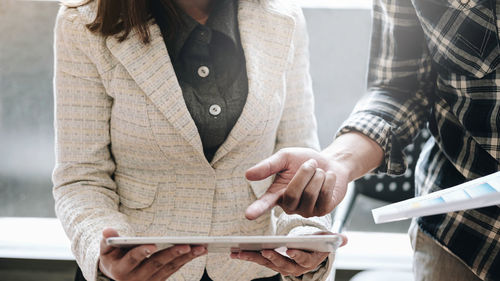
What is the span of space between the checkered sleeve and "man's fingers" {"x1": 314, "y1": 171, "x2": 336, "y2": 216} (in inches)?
7.5

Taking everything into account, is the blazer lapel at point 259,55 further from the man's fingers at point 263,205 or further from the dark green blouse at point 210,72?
the man's fingers at point 263,205

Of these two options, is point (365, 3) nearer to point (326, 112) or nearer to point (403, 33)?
point (326, 112)

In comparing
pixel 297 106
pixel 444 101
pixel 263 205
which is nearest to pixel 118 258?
pixel 263 205

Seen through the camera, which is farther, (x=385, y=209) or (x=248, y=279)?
(x=248, y=279)

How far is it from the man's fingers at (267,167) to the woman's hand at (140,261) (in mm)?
143

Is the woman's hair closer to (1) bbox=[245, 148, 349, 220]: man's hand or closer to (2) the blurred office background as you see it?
(1) bbox=[245, 148, 349, 220]: man's hand

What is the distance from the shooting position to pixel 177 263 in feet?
2.55

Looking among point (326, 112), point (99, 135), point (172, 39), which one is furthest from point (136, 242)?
point (326, 112)

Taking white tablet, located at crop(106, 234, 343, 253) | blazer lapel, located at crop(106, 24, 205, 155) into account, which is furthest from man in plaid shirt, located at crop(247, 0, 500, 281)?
blazer lapel, located at crop(106, 24, 205, 155)

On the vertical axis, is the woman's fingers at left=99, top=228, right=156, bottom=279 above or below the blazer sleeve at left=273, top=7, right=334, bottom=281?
below

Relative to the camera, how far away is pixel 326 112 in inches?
75.4

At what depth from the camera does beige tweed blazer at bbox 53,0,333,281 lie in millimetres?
993

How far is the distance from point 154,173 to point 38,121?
0.99 metres

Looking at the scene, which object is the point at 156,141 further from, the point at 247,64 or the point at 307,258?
the point at 307,258
